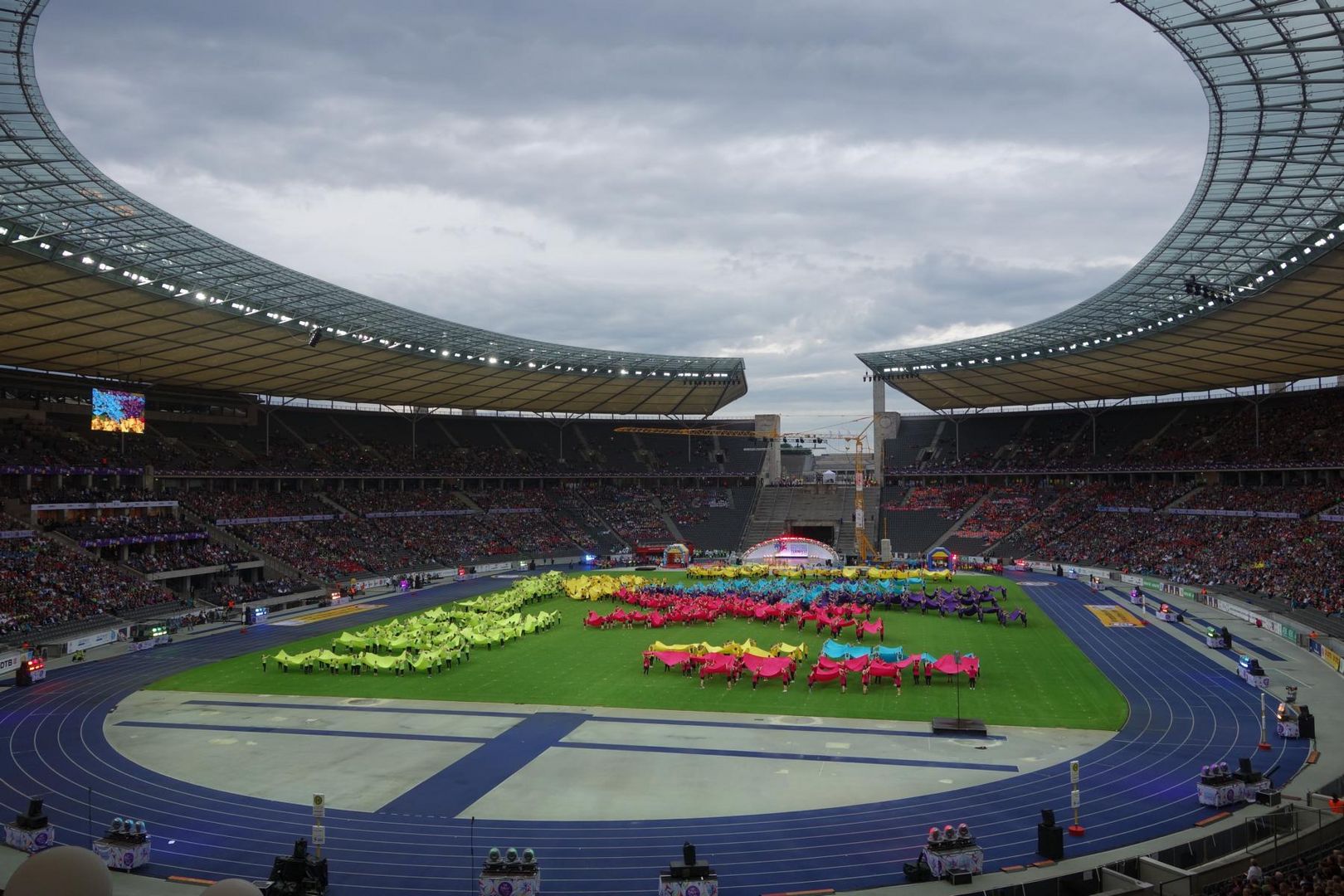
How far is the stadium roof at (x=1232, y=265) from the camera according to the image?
24172 millimetres

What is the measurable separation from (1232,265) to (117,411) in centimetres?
5524

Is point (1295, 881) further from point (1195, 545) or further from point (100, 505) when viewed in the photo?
point (100, 505)

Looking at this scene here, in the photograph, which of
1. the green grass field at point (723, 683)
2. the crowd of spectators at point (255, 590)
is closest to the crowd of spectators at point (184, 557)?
the crowd of spectators at point (255, 590)

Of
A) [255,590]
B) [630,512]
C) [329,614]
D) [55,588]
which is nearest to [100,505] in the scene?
[255,590]

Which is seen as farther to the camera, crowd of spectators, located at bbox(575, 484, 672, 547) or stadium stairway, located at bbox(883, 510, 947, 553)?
crowd of spectators, located at bbox(575, 484, 672, 547)

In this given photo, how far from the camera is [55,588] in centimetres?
4200

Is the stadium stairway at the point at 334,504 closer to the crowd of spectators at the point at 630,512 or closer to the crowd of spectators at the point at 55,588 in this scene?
the crowd of spectators at the point at 55,588

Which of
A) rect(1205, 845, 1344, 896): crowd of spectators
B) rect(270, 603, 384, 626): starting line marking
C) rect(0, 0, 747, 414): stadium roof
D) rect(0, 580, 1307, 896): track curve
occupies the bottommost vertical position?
rect(270, 603, 384, 626): starting line marking

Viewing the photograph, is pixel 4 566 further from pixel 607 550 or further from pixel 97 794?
pixel 607 550

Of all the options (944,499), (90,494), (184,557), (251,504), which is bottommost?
(184,557)

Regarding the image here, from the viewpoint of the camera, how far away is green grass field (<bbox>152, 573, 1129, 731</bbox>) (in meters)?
27.6

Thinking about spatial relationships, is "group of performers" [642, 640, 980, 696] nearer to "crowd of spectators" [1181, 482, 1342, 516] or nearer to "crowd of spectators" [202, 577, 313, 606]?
"crowd of spectators" [202, 577, 313, 606]

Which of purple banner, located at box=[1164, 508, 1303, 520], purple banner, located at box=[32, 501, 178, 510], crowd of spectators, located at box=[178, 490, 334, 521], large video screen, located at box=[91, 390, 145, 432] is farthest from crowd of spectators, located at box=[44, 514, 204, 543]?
purple banner, located at box=[1164, 508, 1303, 520]

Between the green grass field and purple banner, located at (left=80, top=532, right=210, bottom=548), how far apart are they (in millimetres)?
15629
